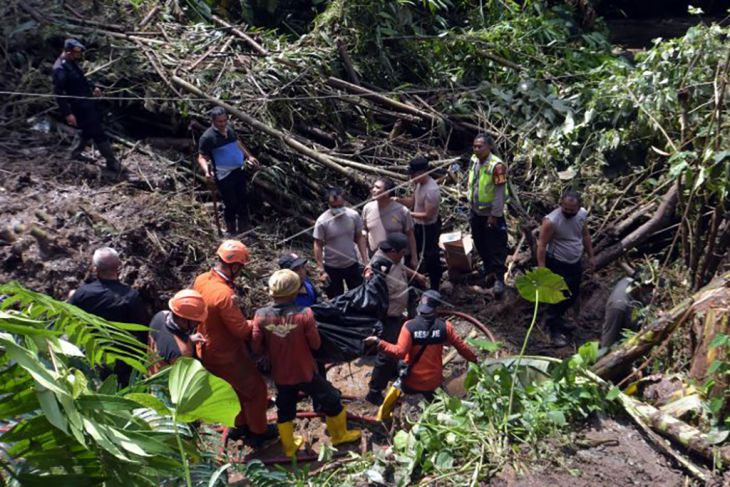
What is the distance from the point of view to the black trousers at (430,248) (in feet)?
25.2

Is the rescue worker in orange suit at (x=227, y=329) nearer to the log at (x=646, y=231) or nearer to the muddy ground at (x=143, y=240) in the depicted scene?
the muddy ground at (x=143, y=240)

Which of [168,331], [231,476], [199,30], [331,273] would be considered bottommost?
[231,476]

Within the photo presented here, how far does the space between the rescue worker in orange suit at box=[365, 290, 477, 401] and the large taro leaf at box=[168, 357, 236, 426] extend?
2.86 metres

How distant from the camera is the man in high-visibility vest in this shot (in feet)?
24.6

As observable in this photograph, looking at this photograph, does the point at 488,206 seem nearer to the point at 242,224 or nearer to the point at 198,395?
the point at 242,224

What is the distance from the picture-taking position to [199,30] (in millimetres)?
10078

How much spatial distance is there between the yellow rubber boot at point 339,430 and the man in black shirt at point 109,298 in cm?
155

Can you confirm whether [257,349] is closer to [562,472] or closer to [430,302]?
[430,302]

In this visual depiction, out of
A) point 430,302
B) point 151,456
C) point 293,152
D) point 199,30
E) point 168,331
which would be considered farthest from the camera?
point 199,30

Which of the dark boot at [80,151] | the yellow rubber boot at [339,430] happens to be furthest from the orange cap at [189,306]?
the dark boot at [80,151]

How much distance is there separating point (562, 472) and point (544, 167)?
5.20 m

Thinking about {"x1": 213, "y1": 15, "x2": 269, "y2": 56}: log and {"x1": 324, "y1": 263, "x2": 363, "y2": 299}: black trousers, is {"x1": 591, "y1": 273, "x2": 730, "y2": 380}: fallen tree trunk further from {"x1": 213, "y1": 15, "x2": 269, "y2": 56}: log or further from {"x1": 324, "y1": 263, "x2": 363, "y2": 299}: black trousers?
{"x1": 213, "y1": 15, "x2": 269, "y2": 56}: log

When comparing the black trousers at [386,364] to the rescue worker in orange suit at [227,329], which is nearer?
the rescue worker in orange suit at [227,329]

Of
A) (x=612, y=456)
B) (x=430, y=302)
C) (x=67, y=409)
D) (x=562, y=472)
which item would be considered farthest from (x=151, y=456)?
(x=430, y=302)
